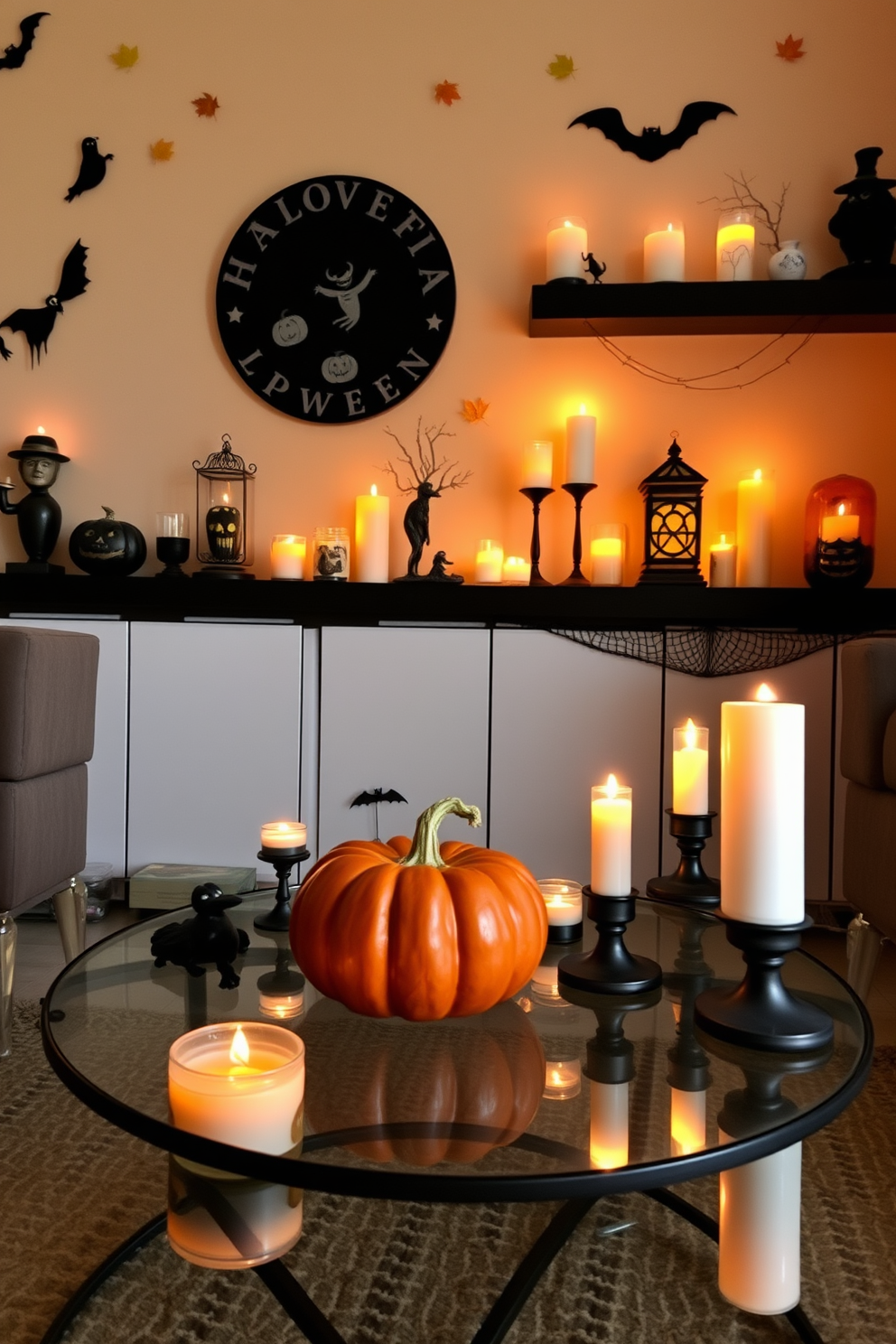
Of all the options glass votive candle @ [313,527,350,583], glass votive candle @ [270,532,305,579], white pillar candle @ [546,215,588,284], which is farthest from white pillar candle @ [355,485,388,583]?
white pillar candle @ [546,215,588,284]

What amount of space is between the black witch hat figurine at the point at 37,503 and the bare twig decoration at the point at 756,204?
2018 mm

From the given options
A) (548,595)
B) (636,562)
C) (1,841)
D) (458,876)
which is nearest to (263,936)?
(458,876)

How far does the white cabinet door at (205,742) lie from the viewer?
241 centimetres

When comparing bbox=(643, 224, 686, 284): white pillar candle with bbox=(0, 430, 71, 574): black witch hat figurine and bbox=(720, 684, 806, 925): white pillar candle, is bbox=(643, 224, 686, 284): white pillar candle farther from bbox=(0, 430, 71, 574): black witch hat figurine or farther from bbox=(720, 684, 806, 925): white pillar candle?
bbox=(720, 684, 806, 925): white pillar candle

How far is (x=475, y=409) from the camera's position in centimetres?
272

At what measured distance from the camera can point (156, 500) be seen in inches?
111

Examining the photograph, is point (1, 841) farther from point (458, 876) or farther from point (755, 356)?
point (755, 356)

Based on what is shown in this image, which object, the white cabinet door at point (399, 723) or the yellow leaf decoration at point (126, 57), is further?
the yellow leaf decoration at point (126, 57)

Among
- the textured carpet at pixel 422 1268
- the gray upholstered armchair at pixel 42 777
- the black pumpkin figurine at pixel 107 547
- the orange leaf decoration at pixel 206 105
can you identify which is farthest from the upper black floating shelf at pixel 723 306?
the textured carpet at pixel 422 1268

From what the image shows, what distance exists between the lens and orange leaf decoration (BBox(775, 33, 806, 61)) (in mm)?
2602

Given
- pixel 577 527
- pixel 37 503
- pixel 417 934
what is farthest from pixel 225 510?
pixel 417 934

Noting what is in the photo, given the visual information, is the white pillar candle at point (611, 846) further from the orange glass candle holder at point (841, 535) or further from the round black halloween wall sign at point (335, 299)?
the round black halloween wall sign at point (335, 299)

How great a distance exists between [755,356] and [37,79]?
2.26m

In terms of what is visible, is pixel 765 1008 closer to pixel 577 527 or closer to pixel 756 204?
pixel 577 527
